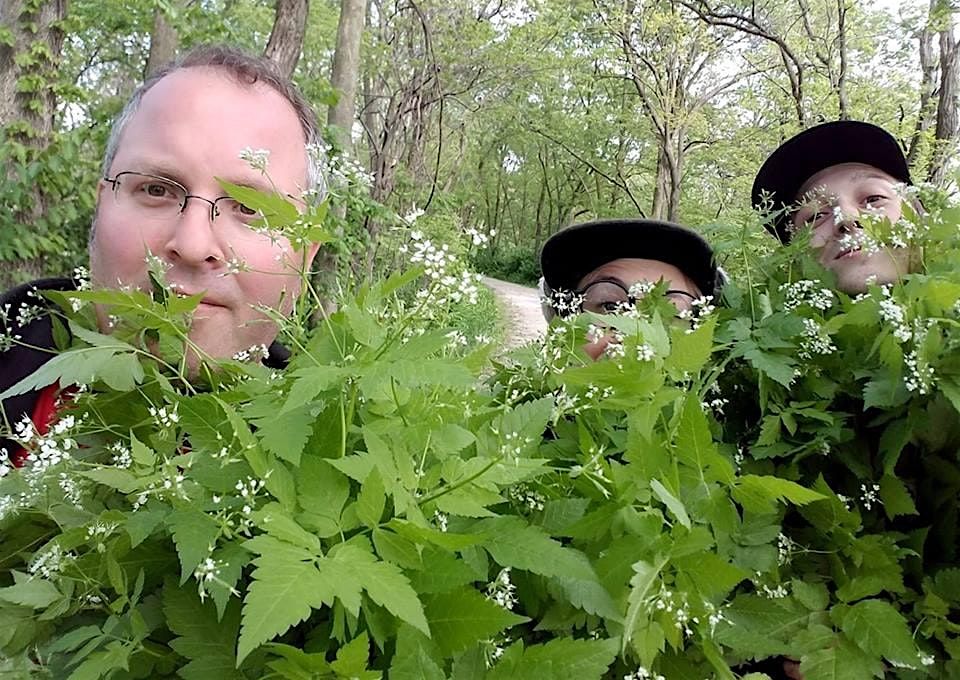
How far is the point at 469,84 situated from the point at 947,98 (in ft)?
35.7

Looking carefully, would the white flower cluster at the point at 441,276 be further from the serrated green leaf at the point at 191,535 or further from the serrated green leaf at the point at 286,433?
the serrated green leaf at the point at 191,535

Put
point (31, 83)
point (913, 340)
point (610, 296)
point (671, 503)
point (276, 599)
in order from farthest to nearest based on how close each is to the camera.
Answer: point (31, 83) → point (610, 296) → point (913, 340) → point (671, 503) → point (276, 599)

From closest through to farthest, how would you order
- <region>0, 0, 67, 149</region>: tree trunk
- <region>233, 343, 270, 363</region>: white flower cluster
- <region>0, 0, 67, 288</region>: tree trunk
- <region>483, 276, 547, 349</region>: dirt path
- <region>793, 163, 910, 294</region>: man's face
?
1. <region>233, 343, 270, 363</region>: white flower cluster
2. <region>793, 163, 910, 294</region>: man's face
3. <region>0, 0, 67, 288</region>: tree trunk
4. <region>0, 0, 67, 149</region>: tree trunk
5. <region>483, 276, 547, 349</region>: dirt path

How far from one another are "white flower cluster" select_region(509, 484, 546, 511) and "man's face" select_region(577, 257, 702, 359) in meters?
1.23

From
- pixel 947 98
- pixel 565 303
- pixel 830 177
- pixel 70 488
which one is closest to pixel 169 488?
pixel 70 488

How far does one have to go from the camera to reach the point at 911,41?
46.9 ft

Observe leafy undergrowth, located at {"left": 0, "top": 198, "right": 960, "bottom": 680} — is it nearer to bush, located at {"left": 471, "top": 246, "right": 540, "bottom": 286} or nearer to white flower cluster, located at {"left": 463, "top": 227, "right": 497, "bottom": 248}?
white flower cluster, located at {"left": 463, "top": 227, "right": 497, "bottom": 248}

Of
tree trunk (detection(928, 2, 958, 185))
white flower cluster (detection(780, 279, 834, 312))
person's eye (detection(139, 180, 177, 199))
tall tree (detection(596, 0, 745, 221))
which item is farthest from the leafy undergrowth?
tall tree (detection(596, 0, 745, 221))

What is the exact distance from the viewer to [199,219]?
1.52 metres

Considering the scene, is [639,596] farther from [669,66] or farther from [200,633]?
[669,66]

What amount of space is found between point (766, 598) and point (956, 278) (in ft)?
2.56

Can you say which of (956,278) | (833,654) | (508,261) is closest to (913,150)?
(956,278)

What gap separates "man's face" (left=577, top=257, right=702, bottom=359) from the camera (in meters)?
2.21

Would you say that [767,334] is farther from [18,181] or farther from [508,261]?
[508,261]
